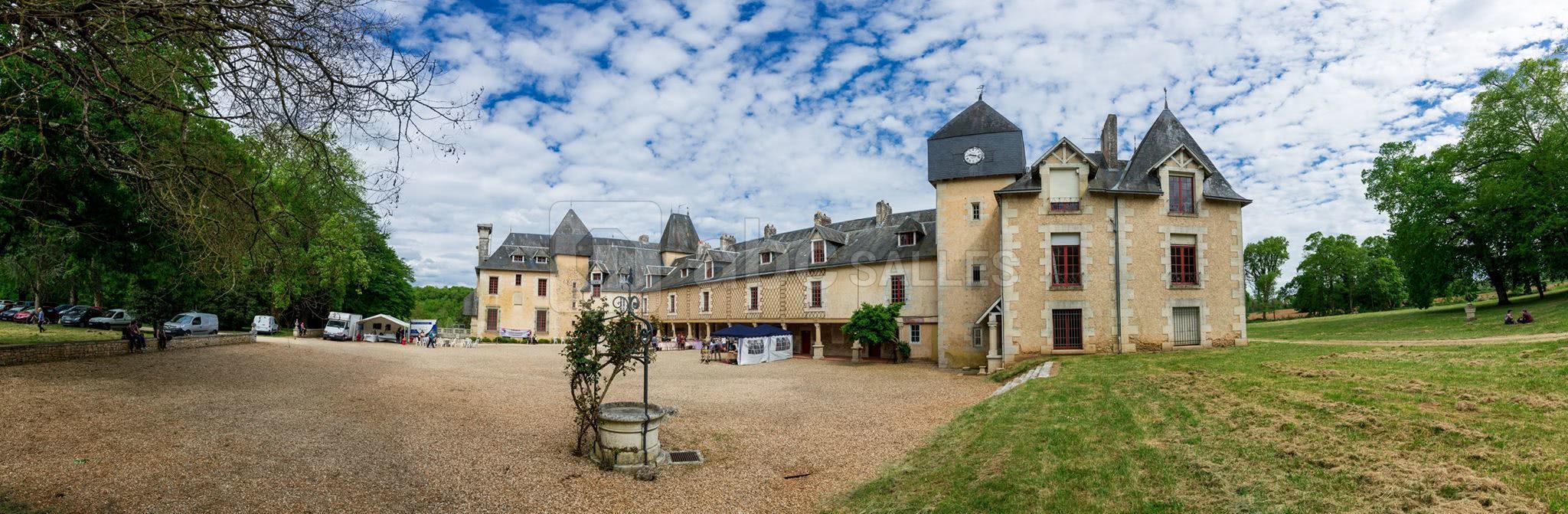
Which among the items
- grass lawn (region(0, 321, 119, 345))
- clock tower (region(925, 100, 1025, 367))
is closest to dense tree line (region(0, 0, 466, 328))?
grass lawn (region(0, 321, 119, 345))

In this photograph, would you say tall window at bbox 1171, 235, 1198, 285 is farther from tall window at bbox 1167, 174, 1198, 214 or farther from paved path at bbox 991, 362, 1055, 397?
paved path at bbox 991, 362, 1055, 397

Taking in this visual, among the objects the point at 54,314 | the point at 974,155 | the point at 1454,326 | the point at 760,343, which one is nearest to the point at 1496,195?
the point at 1454,326

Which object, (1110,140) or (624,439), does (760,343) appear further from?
(624,439)

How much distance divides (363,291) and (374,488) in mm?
42347

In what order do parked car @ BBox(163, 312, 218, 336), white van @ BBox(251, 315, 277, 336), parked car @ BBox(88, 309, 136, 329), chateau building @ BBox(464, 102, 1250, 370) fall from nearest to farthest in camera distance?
chateau building @ BBox(464, 102, 1250, 370)
parked car @ BBox(163, 312, 218, 336)
parked car @ BBox(88, 309, 136, 329)
white van @ BBox(251, 315, 277, 336)

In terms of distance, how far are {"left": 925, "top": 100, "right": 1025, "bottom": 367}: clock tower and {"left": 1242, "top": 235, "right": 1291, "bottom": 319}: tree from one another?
1996 inches

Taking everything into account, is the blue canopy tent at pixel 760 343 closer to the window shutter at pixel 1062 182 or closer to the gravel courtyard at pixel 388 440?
the gravel courtyard at pixel 388 440

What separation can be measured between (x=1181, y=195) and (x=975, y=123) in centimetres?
655

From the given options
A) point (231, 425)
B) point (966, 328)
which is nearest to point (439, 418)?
point (231, 425)

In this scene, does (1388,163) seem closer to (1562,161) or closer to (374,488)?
(1562,161)

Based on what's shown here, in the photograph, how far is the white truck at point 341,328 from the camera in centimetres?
3167

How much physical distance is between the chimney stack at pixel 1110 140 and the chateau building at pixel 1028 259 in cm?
5

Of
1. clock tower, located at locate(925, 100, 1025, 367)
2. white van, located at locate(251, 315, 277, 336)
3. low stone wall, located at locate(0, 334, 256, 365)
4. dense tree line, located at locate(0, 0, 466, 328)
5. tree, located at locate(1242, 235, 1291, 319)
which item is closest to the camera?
dense tree line, located at locate(0, 0, 466, 328)

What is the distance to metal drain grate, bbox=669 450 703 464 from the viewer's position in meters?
8.32
